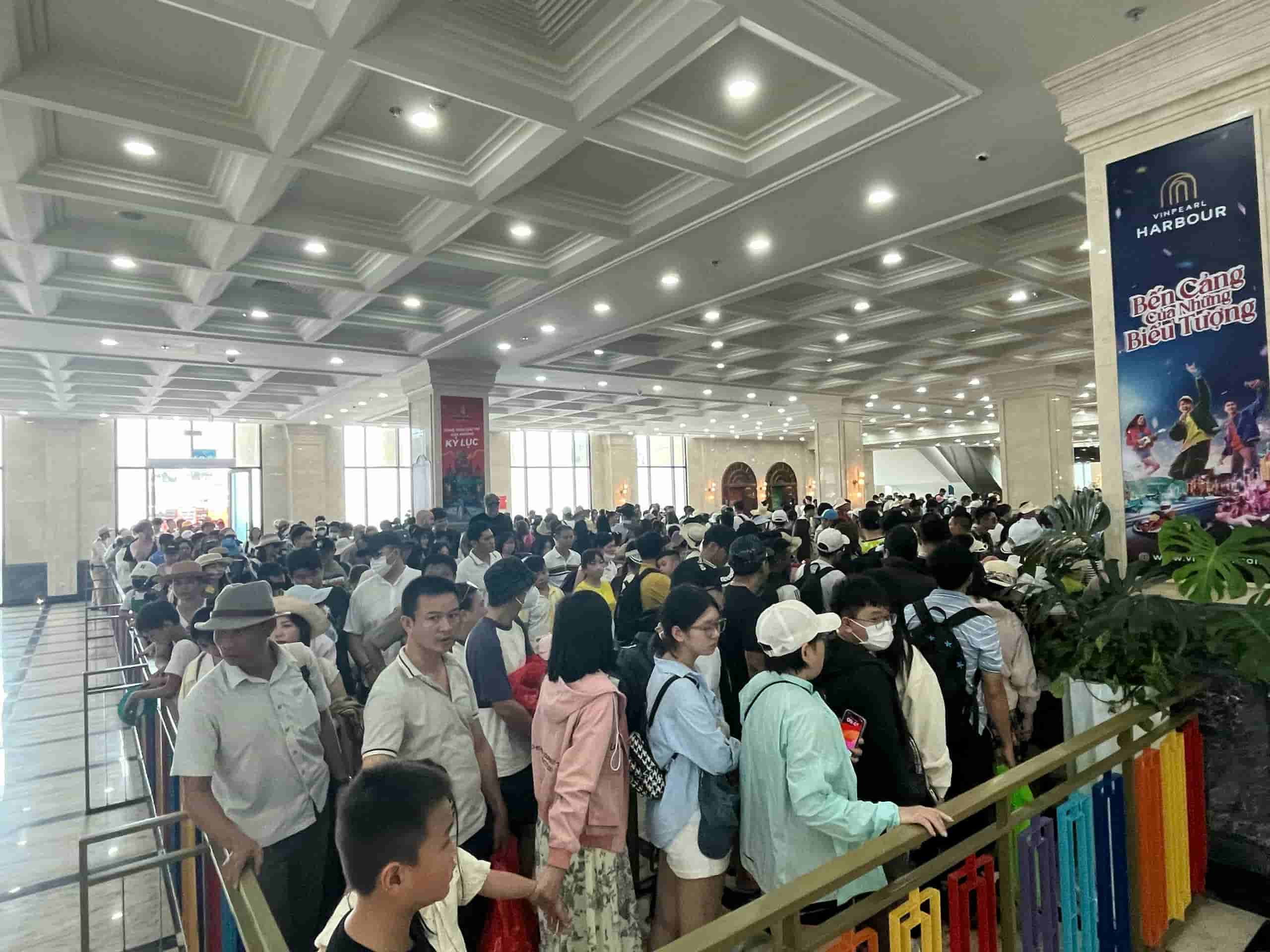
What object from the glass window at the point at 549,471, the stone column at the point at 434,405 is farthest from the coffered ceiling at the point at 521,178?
the glass window at the point at 549,471

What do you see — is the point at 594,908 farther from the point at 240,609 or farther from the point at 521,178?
the point at 521,178

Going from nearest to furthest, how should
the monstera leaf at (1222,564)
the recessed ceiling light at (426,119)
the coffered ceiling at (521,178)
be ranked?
the monstera leaf at (1222,564) → the coffered ceiling at (521,178) → the recessed ceiling light at (426,119)

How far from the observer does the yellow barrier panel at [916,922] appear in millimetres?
1866

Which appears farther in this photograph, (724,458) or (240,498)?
(724,458)

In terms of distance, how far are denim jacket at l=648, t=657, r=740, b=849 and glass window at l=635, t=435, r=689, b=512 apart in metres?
27.2

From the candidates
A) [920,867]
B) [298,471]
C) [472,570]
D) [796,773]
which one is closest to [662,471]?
[298,471]

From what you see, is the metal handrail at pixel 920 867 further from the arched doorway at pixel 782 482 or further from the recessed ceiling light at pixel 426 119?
the arched doorway at pixel 782 482

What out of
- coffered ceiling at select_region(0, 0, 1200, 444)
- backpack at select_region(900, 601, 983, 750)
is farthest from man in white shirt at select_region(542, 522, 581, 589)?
backpack at select_region(900, 601, 983, 750)

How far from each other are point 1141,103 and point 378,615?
526cm

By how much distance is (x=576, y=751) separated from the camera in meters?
2.23

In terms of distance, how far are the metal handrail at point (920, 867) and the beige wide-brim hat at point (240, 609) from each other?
1.78 m

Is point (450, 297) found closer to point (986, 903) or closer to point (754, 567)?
point (754, 567)

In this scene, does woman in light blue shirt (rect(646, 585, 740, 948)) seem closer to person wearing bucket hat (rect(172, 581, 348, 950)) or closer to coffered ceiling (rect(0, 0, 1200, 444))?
person wearing bucket hat (rect(172, 581, 348, 950))

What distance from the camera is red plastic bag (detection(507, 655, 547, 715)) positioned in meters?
2.91
